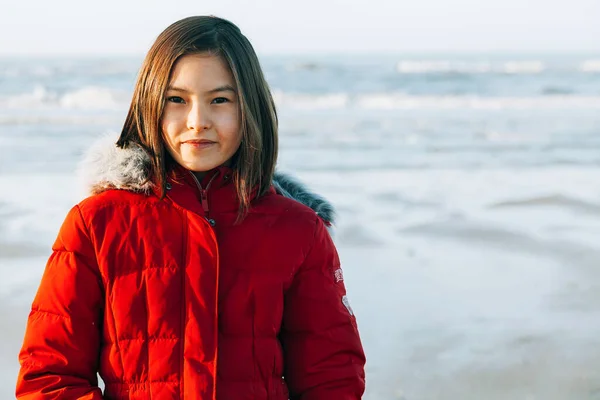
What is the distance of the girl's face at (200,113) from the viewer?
2121mm

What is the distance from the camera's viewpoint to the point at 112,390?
2.04 metres

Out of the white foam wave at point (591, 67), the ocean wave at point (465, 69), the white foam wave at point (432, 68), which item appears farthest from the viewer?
the white foam wave at point (591, 67)

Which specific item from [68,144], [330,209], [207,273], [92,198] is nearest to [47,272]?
[92,198]

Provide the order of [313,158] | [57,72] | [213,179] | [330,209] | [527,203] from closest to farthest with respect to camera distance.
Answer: [213,179] < [330,209] < [527,203] < [313,158] < [57,72]

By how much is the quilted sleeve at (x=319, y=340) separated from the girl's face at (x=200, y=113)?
0.37 meters

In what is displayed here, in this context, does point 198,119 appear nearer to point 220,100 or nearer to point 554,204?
point 220,100

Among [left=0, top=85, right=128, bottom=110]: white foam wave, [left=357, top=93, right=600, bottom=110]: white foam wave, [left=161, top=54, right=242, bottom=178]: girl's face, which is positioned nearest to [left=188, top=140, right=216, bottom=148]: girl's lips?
[left=161, top=54, right=242, bottom=178]: girl's face

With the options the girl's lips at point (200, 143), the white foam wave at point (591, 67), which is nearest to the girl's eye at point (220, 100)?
the girl's lips at point (200, 143)

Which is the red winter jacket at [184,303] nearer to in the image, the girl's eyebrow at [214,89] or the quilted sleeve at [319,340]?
the quilted sleeve at [319,340]

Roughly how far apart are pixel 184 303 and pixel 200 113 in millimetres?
490

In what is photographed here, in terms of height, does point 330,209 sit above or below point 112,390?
above

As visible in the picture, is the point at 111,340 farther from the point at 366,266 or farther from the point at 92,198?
the point at 366,266

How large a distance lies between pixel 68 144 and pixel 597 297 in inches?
269

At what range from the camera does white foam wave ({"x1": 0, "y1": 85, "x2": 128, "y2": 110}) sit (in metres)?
16.2
